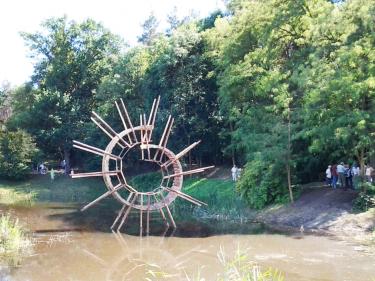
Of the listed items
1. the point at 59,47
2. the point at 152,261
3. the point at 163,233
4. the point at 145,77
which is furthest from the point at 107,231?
the point at 59,47

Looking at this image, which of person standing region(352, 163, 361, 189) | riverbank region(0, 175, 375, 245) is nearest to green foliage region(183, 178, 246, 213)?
riverbank region(0, 175, 375, 245)

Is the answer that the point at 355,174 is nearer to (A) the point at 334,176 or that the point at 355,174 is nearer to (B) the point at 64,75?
(A) the point at 334,176

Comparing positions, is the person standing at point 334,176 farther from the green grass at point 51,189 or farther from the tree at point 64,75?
the tree at point 64,75

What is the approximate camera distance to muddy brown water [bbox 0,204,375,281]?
14117 mm

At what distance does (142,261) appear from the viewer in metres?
16.3

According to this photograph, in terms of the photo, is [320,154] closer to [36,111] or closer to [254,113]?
[254,113]

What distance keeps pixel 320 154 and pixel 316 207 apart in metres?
4.07

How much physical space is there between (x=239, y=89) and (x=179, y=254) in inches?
504

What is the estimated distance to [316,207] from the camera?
22.0 m

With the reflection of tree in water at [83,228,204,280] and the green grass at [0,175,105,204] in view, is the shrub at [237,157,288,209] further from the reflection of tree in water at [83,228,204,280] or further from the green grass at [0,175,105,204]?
the green grass at [0,175,105,204]

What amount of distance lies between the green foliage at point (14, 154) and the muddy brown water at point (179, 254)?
59.8 ft

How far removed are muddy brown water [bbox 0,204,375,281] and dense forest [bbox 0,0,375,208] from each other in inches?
179

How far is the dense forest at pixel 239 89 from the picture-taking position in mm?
20328

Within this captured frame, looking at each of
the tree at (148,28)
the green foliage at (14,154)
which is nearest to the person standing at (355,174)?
the green foliage at (14,154)
